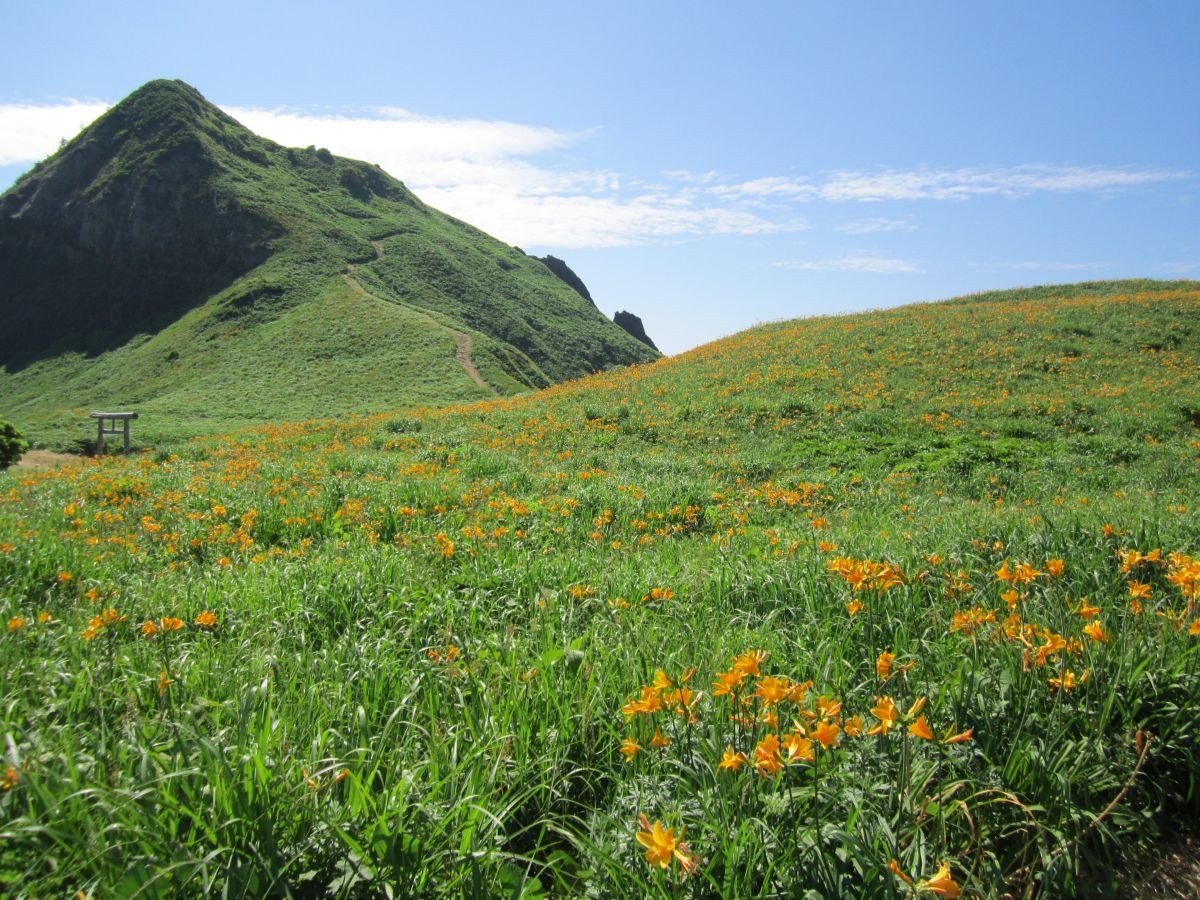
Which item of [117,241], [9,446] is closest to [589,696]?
[9,446]

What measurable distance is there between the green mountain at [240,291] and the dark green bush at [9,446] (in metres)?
16.3

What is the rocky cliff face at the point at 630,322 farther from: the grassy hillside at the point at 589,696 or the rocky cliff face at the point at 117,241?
the grassy hillside at the point at 589,696

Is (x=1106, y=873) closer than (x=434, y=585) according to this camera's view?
Yes

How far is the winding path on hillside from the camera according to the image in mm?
40656

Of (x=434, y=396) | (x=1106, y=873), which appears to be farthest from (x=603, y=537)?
(x=434, y=396)

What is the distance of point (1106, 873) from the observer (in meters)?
1.99

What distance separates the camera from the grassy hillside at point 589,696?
5.97ft

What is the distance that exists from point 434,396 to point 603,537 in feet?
101

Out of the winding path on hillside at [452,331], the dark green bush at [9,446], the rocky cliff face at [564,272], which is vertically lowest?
the dark green bush at [9,446]

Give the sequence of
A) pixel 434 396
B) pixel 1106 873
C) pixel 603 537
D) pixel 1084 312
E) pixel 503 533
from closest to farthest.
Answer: pixel 1106 873 → pixel 503 533 → pixel 603 537 → pixel 1084 312 → pixel 434 396

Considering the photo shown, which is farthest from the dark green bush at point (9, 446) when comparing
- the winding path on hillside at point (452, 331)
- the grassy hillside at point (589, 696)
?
Result: the winding path on hillside at point (452, 331)

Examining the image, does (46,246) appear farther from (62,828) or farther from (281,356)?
(62,828)

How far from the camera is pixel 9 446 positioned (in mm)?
16500

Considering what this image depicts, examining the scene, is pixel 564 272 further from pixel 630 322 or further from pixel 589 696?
pixel 589 696
